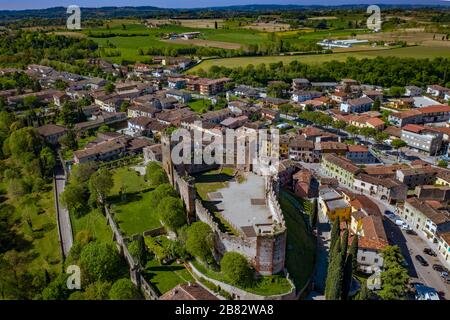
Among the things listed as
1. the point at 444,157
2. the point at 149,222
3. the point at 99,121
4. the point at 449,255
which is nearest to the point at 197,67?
the point at 99,121

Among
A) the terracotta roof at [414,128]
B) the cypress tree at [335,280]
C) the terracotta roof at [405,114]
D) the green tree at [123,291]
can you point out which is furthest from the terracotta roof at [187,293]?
the terracotta roof at [405,114]

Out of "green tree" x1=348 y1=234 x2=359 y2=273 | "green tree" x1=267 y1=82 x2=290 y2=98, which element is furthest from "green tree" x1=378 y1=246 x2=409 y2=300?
"green tree" x1=267 y1=82 x2=290 y2=98

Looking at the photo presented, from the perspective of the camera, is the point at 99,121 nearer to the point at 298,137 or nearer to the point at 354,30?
the point at 298,137

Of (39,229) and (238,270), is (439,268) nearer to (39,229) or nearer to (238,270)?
(238,270)

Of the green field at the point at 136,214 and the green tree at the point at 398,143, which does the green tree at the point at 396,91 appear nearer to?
the green tree at the point at 398,143

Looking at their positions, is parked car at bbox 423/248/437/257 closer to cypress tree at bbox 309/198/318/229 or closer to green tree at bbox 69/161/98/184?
cypress tree at bbox 309/198/318/229

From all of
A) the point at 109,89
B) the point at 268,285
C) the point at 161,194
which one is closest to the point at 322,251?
the point at 268,285
